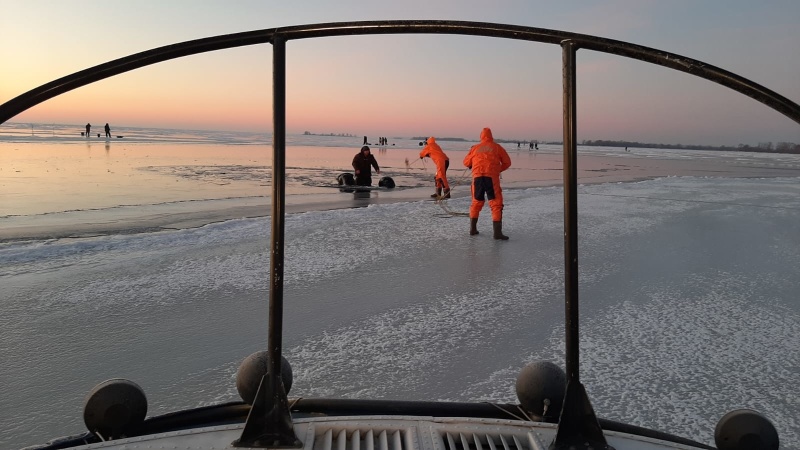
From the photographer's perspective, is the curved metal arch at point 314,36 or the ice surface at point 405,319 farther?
the ice surface at point 405,319

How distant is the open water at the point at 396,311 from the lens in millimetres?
2709

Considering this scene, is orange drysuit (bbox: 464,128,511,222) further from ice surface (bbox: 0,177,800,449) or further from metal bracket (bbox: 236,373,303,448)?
metal bracket (bbox: 236,373,303,448)

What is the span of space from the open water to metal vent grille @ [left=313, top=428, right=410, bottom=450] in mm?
1135

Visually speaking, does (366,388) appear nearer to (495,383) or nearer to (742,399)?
(495,383)

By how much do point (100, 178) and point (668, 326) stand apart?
558 inches

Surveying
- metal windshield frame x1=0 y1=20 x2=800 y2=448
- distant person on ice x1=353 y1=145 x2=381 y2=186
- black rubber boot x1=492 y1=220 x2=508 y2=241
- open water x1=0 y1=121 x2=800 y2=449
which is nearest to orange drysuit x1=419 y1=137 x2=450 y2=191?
open water x1=0 y1=121 x2=800 y2=449

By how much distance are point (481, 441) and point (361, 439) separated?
34 cm

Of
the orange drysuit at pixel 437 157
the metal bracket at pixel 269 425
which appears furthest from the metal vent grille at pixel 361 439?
the orange drysuit at pixel 437 157

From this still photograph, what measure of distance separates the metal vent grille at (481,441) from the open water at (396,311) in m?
1.11

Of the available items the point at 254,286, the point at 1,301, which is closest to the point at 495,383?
the point at 254,286

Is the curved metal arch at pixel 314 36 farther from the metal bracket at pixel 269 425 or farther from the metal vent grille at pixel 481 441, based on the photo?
the metal vent grille at pixel 481 441

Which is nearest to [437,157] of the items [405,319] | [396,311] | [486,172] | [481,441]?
[486,172]

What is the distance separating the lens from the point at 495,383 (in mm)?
2812

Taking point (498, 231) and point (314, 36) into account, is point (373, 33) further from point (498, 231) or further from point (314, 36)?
point (498, 231)
